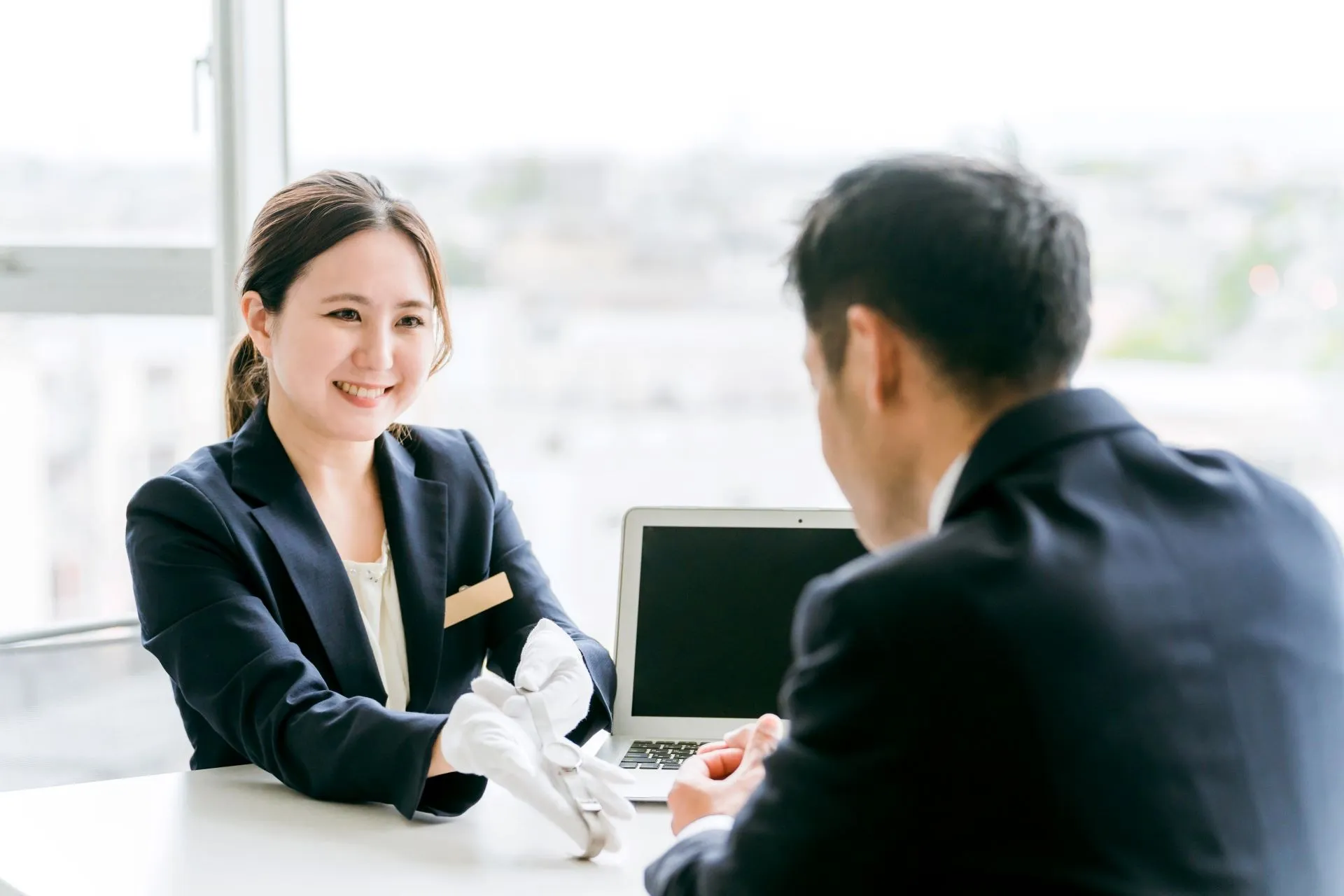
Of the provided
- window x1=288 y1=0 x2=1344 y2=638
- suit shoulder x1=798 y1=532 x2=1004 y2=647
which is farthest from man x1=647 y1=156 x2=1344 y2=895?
window x1=288 y1=0 x2=1344 y2=638

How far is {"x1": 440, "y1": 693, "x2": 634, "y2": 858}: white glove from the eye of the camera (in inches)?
50.8

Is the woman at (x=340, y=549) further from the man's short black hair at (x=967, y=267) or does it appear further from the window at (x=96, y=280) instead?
the window at (x=96, y=280)

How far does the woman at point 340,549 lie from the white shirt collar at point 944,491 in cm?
65

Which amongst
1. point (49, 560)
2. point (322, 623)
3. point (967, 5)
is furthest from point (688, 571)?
point (49, 560)

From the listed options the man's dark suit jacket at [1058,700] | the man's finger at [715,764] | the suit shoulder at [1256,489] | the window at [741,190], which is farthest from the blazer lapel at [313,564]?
the suit shoulder at [1256,489]

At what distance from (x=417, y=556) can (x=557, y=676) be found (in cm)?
37

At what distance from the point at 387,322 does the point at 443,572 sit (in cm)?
35

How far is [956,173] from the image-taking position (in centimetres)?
95

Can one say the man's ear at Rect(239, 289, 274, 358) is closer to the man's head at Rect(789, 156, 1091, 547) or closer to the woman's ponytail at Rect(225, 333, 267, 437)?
the woman's ponytail at Rect(225, 333, 267, 437)

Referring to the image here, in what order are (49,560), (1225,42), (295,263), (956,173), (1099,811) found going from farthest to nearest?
(49,560) → (1225,42) → (295,263) → (956,173) → (1099,811)

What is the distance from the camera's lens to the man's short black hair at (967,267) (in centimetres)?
93

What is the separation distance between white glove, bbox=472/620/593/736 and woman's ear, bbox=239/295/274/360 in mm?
576

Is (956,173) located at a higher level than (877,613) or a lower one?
higher

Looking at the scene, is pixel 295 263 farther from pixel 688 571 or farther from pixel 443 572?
pixel 688 571
